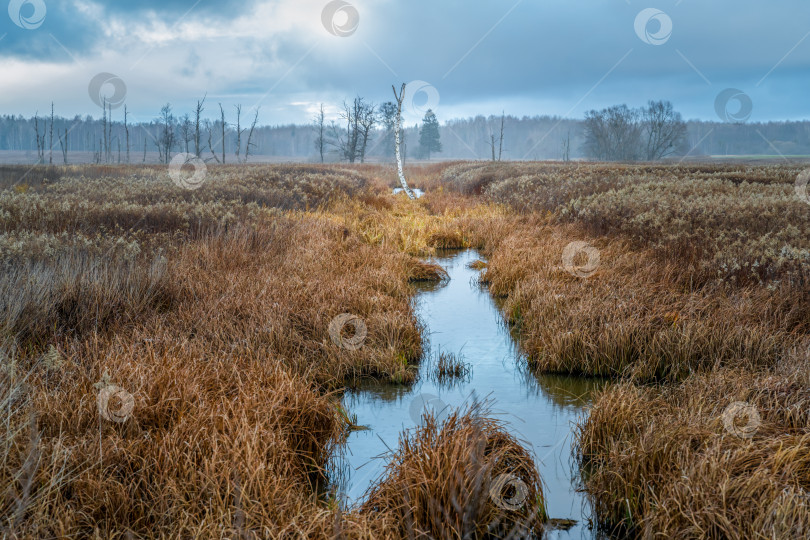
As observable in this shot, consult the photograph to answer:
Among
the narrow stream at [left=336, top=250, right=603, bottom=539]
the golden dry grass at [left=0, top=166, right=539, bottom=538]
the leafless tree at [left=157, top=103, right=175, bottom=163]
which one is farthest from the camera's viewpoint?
the leafless tree at [left=157, top=103, right=175, bottom=163]

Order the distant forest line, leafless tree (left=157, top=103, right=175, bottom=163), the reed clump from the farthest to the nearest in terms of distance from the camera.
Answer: the distant forest line
leafless tree (left=157, top=103, right=175, bottom=163)
the reed clump

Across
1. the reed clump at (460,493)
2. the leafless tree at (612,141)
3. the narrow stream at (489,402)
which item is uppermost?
the leafless tree at (612,141)

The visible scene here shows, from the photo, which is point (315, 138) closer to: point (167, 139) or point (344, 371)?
point (167, 139)

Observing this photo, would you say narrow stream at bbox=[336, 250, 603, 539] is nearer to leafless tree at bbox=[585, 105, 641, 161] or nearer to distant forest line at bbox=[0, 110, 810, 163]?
leafless tree at bbox=[585, 105, 641, 161]

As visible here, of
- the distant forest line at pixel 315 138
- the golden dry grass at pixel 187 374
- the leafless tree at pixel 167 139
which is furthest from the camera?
the distant forest line at pixel 315 138

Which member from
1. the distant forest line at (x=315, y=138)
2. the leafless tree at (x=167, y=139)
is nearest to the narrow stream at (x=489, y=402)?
the leafless tree at (x=167, y=139)

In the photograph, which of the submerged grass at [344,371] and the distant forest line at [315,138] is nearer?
the submerged grass at [344,371]

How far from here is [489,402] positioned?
5.21 metres

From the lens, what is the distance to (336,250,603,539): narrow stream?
3.93 m

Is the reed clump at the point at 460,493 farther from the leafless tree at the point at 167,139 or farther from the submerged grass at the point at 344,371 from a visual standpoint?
the leafless tree at the point at 167,139

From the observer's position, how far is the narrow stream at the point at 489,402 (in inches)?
155

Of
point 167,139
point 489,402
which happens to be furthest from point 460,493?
point 167,139

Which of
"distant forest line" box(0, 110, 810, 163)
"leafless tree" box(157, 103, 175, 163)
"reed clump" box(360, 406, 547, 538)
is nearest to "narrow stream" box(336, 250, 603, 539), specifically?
"reed clump" box(360, 406, 547, 538)

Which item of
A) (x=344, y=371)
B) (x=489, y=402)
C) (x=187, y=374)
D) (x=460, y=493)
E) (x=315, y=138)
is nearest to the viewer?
(x=460, y=493)
